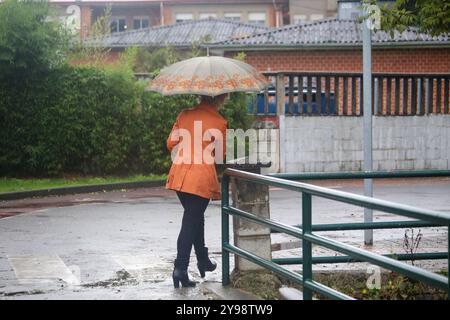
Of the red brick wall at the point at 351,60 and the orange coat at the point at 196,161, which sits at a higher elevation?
the red brick wall at the point at 351,60

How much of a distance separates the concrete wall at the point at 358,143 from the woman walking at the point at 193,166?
13.9 m

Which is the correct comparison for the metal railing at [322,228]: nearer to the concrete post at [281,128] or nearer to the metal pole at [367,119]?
the metal pole at [367,119]

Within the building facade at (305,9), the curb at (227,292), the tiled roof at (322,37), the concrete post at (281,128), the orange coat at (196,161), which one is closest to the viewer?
the curb at (227,292)

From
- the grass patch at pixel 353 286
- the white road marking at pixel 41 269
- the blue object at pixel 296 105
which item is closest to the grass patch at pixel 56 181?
the blue object at pixel 296 105

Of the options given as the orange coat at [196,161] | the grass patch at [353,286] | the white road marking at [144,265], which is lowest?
the white road marking at [144,265]

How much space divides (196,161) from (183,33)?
140ft

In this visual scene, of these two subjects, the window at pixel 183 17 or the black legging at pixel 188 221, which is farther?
the window at pixel 183 17

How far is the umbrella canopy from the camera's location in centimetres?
802

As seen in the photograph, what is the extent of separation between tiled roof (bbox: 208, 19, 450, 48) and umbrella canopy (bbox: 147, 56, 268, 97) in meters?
25.0

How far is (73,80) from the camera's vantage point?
21375 mm

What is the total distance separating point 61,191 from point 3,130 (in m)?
3.08

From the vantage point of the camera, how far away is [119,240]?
11.7m

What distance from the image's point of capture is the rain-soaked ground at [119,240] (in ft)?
27.5
